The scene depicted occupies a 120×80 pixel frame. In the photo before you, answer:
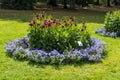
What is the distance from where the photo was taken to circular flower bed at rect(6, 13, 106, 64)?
6.34 metres

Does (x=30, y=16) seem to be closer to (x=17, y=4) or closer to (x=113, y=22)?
(x=17, y=4)

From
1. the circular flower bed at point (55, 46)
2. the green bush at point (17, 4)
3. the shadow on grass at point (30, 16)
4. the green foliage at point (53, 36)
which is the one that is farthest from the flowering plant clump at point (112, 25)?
the green bush at point (17, 4)

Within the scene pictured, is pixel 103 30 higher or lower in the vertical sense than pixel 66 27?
lower

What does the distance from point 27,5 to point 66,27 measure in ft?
48.0

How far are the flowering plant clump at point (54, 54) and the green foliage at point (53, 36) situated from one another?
0.64 ft

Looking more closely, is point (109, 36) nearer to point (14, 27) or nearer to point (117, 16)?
point (117, 16)

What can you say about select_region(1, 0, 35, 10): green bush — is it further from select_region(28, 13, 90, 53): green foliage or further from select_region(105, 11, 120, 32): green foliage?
select_region(28, 13, 90, 53): green foliage

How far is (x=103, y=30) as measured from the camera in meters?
10.3

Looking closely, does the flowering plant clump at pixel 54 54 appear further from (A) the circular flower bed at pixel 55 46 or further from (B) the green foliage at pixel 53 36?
(B) the green foliage at pixel 53 36

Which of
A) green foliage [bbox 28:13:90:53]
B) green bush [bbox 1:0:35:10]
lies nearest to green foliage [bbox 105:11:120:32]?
green foliage [bbox 28:13:90:53]

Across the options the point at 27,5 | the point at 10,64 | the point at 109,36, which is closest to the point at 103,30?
the point at 109,36

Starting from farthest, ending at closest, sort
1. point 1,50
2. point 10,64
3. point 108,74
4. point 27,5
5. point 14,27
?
point 27,5, point 14,27, point 1,50, point 10,64, point 108,74

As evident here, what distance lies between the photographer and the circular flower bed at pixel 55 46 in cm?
634

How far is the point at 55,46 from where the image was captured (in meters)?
6.68
